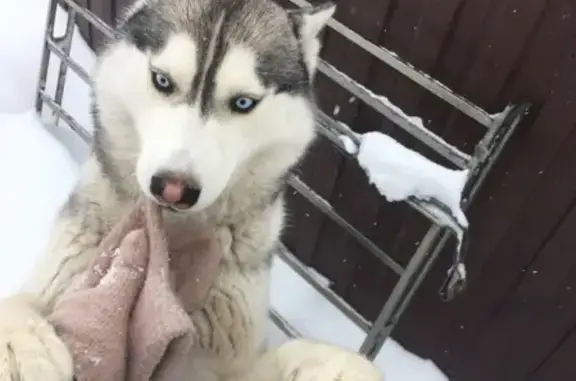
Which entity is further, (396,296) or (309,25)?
(396,296)

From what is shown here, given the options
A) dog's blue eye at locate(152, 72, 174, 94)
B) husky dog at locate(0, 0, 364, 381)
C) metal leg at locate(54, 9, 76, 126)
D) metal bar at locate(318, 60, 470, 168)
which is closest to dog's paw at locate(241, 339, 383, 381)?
husky dog at locate(0, 0, 364, 381)

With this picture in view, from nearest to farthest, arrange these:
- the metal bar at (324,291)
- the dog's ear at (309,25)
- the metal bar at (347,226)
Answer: the dog's ear at (309,25) < the metal bar at (347,226) < the metal bar at (324,291)

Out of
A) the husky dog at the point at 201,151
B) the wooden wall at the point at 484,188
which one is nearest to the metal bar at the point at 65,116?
the wooden wall at the point at 484,188

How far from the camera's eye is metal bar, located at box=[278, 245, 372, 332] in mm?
1604

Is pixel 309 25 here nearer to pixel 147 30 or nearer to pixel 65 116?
pixel 147 30

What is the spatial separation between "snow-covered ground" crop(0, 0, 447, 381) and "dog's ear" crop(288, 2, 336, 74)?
2.64 feet

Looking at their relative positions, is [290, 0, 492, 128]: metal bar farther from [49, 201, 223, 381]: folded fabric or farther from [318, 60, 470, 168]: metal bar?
[49, 201, 223, 381]: folded fabric

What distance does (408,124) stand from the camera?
132cm

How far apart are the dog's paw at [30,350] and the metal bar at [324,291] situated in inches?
33.5

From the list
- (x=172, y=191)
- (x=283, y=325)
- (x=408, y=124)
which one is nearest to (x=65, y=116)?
(x=283, y=325)

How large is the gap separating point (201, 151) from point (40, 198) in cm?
108

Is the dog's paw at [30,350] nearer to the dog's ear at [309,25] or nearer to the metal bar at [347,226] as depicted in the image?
the dog's ear at [309,25]

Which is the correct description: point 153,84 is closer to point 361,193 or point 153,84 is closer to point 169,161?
point 169,161

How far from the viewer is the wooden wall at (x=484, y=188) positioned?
4.17 ft
